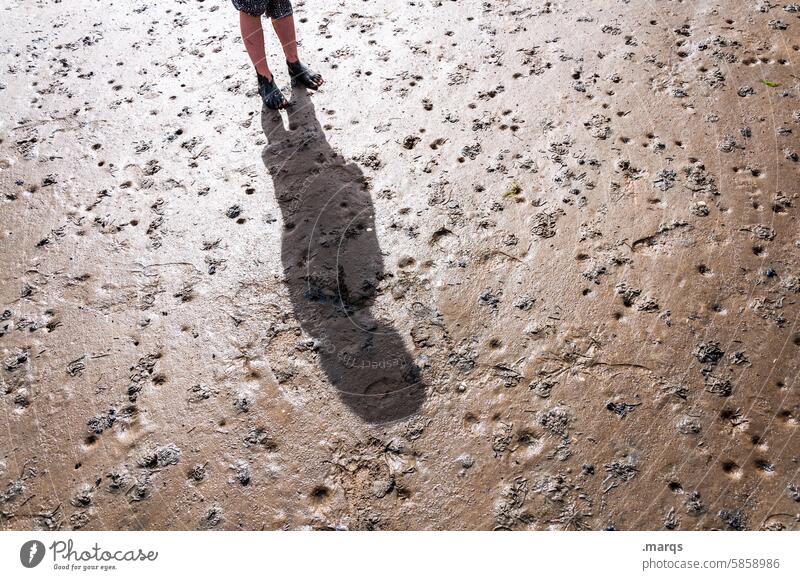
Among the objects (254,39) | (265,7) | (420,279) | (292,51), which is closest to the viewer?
(420,279)

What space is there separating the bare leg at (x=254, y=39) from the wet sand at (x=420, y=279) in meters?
0.26

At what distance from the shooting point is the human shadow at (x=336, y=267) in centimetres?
267

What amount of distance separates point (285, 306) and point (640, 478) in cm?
176

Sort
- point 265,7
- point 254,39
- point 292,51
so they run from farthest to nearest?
point 292,51 → point 254,39 → point 265,7

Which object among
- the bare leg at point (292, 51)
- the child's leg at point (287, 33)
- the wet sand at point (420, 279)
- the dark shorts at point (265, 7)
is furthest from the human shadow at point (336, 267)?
the dark shorts at point (265, 7)

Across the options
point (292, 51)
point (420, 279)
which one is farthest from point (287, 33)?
point (420, 279)

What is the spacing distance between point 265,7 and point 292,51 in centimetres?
36

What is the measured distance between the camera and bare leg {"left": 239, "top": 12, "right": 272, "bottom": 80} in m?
3.58

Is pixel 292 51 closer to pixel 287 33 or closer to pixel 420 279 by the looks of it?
pixel 287 33

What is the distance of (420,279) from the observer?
2998 mm

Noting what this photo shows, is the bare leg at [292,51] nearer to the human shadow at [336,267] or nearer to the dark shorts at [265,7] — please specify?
the dark shorts at [265,7]

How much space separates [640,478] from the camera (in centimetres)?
232
